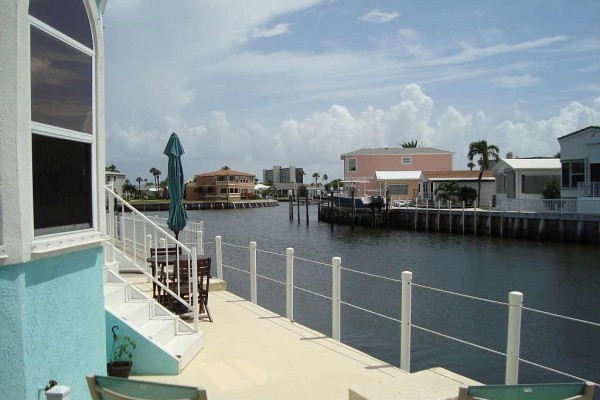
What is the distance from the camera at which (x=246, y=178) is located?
119 meters

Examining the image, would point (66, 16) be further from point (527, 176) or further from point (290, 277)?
point (527, 176)

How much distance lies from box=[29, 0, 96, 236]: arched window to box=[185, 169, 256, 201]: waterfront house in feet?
346

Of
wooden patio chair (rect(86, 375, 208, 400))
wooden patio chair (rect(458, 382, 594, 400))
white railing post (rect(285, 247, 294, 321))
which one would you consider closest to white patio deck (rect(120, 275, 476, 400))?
white railing post (rect(285, 247, 294, 321))

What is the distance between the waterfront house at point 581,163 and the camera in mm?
33656

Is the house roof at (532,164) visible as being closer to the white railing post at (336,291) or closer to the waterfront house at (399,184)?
the waterfront house at (399,184)

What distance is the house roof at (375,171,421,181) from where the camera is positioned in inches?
2256

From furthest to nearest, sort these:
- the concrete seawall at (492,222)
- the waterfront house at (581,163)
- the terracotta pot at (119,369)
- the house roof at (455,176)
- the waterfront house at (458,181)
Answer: the house roof at (455,176) → the waterfront house at (458,181) → the concrete seawall at (492,222) → the waterfront house at (581,163) → the terracotta pot at (119,369)

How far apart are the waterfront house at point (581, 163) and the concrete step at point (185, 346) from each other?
33.2 m

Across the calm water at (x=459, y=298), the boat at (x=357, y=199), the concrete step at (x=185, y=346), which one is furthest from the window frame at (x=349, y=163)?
the concrete step at (x=185, y=346)

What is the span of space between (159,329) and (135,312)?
337 mm

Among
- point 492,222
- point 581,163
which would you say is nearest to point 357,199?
point 492,222

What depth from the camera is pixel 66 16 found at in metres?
4.21

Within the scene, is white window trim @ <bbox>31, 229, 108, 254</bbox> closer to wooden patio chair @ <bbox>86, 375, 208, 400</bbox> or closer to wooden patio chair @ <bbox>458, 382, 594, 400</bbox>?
wooden patio chair @ <bbox>86, 375, 208, 400</bbox>

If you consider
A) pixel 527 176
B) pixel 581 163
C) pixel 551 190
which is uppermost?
pixel 581 163
